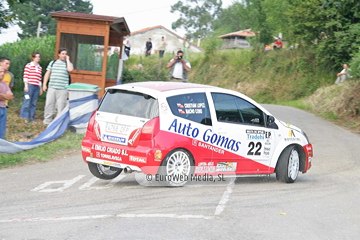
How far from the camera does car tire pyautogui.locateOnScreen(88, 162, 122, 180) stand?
9.24 meters

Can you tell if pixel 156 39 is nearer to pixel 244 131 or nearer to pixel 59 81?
pixel 59 81

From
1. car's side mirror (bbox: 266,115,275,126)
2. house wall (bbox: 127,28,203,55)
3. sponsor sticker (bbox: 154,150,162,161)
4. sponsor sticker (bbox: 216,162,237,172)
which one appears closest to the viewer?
sponsor sticker (bbox: 154,150,162,161)

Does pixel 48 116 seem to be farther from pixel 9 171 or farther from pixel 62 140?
pixel 9 171

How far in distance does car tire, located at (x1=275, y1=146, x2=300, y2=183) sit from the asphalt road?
0.18 meters

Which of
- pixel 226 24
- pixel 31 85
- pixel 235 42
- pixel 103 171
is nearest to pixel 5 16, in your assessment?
pixel 31 85

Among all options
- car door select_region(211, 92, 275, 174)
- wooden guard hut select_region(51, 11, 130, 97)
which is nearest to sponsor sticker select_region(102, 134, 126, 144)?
car door select_region(211, 92, 275, 174)

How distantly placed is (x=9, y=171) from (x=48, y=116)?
5332mm

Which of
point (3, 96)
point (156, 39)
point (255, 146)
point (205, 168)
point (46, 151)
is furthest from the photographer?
point (156, 39)

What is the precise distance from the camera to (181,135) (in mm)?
8531

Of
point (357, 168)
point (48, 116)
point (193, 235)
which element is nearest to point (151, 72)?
point (48, 116)

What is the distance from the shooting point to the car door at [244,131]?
9156 millimetres

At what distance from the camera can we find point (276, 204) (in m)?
7.91

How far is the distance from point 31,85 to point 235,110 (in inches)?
307

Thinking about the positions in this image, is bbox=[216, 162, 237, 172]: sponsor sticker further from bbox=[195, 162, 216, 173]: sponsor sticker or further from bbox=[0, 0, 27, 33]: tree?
bbox=[0, 0, 27, 33]: tree
